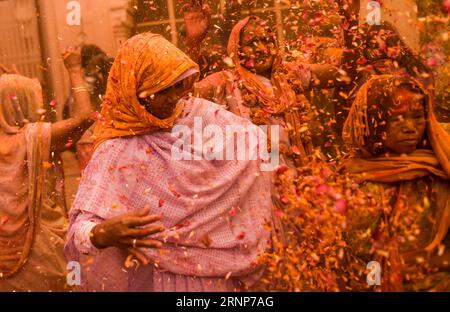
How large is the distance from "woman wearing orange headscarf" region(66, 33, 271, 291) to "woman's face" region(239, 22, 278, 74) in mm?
285

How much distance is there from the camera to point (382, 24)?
10.7 ft

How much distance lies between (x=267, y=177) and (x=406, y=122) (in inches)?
24.5

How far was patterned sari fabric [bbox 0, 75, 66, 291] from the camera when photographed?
11.6 ft

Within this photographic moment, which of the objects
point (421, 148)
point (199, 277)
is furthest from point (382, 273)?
point (199, 277)

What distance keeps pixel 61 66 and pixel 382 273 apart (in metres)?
1.73

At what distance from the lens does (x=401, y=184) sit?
312 cm

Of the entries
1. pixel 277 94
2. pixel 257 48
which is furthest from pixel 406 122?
pixel 257 48

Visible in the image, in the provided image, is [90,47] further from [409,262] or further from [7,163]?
[409,262]

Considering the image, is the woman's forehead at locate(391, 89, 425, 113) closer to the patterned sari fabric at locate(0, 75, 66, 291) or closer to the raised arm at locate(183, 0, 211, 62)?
the raised arm at locate(183, 0, 211, 62)

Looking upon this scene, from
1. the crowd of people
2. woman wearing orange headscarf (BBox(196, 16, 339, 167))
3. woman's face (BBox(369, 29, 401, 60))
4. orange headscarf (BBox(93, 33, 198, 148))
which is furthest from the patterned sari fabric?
woman's face (BBox(369, 29, 401, 60))

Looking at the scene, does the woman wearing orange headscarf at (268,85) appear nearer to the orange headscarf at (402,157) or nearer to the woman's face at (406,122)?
the orange headscarf at (402,157)

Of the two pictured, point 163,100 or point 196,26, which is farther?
point 196,26

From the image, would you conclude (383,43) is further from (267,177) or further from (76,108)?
(76,108)

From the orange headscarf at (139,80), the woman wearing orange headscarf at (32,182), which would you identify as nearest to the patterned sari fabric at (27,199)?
the woman wearing orange headscarf at (32,182)
